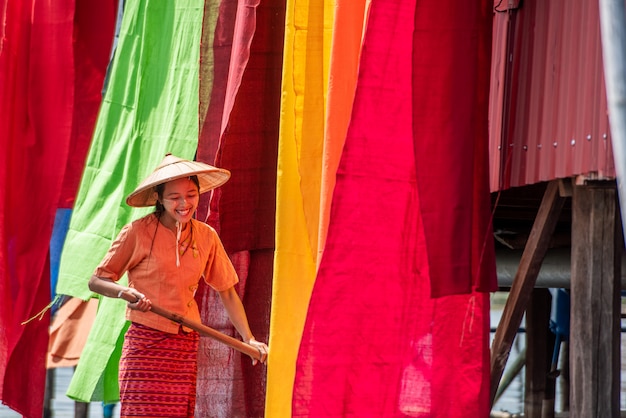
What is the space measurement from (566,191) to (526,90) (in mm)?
593

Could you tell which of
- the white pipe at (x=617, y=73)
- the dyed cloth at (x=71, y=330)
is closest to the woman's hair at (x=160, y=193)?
the white pipe at (x=617, y=73)

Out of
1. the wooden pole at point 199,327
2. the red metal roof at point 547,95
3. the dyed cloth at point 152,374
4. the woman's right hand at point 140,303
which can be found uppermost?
the red metal roof at point 547,95

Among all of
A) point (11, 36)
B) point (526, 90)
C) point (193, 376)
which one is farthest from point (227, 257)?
point (11, 36)

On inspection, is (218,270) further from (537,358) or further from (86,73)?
(537,358)

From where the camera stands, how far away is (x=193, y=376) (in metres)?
4.82

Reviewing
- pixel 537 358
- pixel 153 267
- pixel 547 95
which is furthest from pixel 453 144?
pixel 537 358

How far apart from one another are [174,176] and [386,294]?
3.30 ft

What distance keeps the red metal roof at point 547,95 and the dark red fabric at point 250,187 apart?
3.55ft

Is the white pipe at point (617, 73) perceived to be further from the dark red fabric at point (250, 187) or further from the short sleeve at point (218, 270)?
the dark red fabric at point (250, 187)

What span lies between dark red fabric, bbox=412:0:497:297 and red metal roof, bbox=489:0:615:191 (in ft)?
1.61

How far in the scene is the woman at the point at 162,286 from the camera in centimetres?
466

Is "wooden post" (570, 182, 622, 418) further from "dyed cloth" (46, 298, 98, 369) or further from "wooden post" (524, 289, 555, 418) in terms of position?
"dyed cloth" (46, 298, 98, 369)

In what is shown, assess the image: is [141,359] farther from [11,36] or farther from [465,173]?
[11,36]

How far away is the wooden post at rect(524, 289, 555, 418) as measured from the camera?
9172mm
